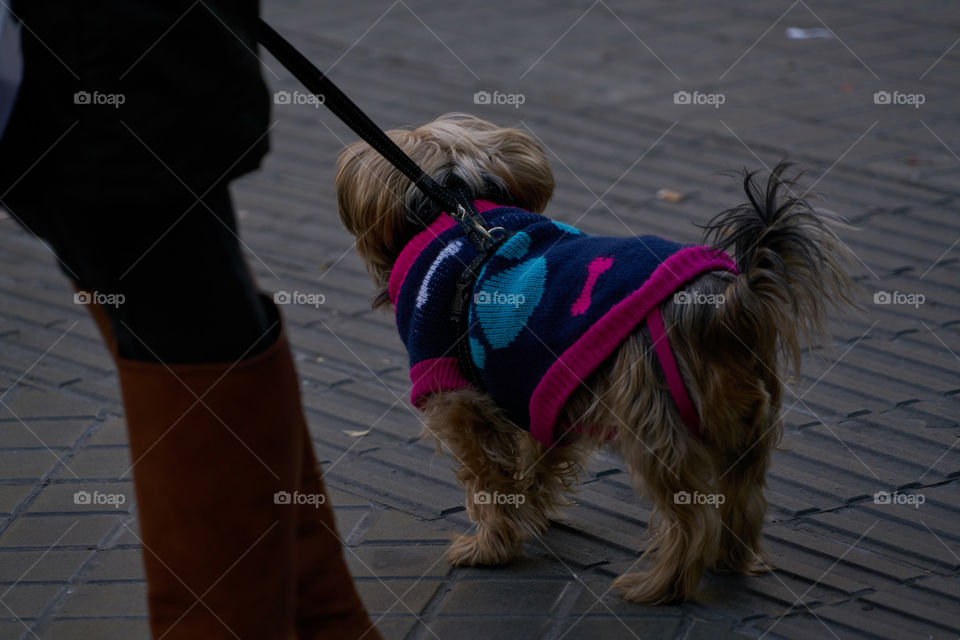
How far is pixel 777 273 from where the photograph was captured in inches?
93.1

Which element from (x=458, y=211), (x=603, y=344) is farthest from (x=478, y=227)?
(x=603, y=344)

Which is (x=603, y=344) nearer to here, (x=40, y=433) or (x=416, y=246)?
(x=416, y=246)

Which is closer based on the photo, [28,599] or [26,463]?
[28,599]

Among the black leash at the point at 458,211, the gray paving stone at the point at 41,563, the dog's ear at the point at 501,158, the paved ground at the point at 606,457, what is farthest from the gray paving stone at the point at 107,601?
the dog's ear at the point at 501,158

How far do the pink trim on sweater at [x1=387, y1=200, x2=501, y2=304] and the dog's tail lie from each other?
32.3 inches

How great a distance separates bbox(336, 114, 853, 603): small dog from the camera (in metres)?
2.43

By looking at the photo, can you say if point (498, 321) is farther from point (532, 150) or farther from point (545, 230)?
point (532, 150)

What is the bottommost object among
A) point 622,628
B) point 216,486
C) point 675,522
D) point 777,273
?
point 622,628

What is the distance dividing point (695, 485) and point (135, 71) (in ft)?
5.24

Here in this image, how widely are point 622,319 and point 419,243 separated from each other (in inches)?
28.8

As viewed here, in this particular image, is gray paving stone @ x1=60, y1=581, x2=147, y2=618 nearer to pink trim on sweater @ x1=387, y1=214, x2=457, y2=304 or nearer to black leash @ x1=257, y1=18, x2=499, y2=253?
pink trim on sweater @ x1=387, y1=214, x2=457, y2=304

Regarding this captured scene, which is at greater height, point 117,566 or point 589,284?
point 589,284

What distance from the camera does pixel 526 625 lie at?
8.82 ft

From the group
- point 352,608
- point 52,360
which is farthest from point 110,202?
point 52,360
